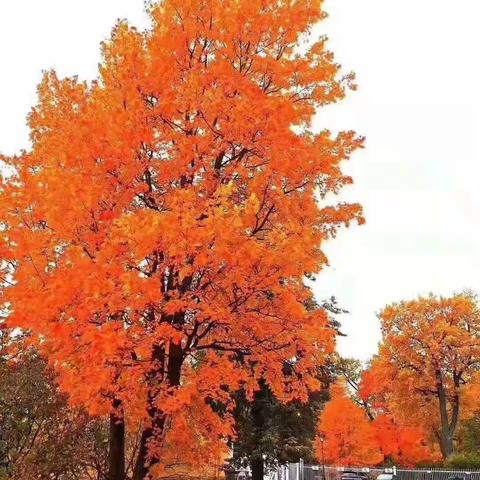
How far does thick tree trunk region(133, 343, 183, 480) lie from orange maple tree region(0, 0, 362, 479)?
3 centimetres

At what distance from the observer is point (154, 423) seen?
967 centimetres

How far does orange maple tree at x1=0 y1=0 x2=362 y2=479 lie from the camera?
803cm

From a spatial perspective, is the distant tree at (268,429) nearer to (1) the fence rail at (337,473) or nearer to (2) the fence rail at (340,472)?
(1) the fence rail at (337,473)

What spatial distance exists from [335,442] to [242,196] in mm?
30235

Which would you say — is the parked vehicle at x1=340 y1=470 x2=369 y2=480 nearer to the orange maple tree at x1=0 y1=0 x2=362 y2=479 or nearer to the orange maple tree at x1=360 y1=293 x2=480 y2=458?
the orange maple tree at x1=360 y1=293 x2=480 y2=458

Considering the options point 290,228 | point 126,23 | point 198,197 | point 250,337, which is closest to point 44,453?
point 250,337

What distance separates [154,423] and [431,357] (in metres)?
34.5

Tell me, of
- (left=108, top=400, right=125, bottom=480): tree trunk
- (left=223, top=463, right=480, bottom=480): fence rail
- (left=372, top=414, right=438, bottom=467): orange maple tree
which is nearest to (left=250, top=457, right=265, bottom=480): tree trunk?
(left=223, top=463, right=480, bottom=480): fence rail

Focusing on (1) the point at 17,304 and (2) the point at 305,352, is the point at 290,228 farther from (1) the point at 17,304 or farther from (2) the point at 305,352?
(1) the point at 17,304

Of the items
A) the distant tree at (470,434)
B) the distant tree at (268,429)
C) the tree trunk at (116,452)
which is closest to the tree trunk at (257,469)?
the distant tree at (268,429)

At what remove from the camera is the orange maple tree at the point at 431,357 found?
132ft

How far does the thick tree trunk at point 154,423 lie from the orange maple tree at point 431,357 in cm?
3330

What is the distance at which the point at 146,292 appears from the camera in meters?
7.89

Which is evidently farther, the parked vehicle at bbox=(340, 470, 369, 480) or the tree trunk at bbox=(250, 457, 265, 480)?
the parked vehicle at bbox=(340, 470, 369, 480)
